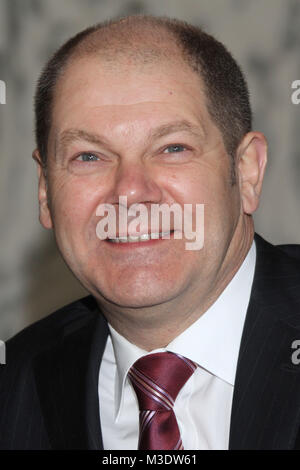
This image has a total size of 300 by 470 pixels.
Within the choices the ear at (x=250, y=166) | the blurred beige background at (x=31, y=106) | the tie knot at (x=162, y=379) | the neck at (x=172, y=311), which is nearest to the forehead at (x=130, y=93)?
the ear at (x=250, y=166)

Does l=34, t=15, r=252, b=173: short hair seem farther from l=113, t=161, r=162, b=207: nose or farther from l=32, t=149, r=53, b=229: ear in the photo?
l=113, t=161, r=162, b=207: nose

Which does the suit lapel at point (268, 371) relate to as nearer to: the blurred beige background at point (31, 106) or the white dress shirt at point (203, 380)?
the white dress shirt at point (203, 380)

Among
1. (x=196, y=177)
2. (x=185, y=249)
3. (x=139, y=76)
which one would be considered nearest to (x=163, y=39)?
(x=139, y=76)

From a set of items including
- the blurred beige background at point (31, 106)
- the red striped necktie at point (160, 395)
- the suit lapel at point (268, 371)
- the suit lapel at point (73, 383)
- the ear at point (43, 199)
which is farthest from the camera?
the blurred beige background at point (31, 106)

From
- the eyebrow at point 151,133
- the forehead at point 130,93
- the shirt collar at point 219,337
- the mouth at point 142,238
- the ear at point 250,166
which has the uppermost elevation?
the forehead at point 130,93

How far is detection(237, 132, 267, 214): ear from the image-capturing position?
1506 mm

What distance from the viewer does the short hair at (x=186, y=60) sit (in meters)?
1.44

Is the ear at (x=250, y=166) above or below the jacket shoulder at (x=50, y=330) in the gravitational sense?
above

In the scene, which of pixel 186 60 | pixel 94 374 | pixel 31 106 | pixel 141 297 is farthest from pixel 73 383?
pixel 31 106

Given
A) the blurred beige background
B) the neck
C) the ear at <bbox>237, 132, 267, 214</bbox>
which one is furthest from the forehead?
the blurred beige background

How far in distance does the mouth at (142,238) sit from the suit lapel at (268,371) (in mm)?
183

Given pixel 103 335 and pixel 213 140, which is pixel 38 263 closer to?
pixel 103 335

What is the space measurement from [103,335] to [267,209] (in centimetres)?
102

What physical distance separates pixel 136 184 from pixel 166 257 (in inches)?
5.3
